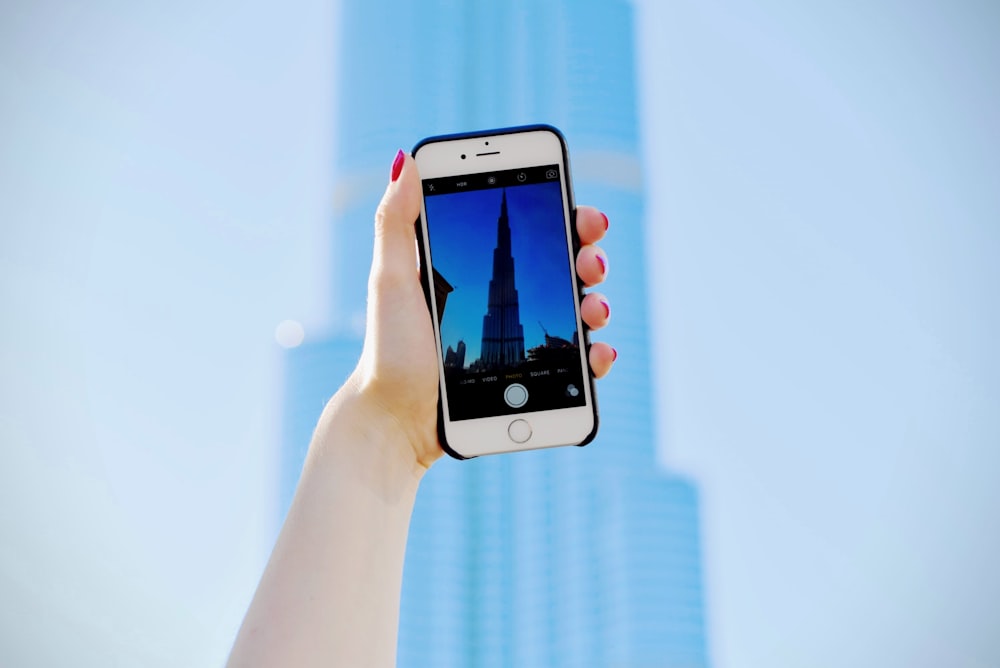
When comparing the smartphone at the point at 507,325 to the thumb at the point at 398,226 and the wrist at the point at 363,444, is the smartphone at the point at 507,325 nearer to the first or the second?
the thumb at the point at 398,226

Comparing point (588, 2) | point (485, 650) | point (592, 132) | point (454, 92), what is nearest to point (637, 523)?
point (485, 650)

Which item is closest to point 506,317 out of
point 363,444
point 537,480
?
point 363,444

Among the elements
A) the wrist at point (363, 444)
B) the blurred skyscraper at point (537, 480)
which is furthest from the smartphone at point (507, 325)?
the blurred skyscraper at point (537, 480)

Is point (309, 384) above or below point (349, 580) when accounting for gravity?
above

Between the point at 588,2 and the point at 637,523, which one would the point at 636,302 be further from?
the point at 588,2

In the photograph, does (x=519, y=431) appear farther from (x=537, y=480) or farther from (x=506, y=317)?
(x=537, y=480)

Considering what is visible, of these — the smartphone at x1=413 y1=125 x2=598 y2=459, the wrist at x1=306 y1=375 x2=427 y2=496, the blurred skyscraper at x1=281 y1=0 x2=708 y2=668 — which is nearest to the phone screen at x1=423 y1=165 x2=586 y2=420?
the smartphone at x1=413 y1=125 x2=598 y2=459
